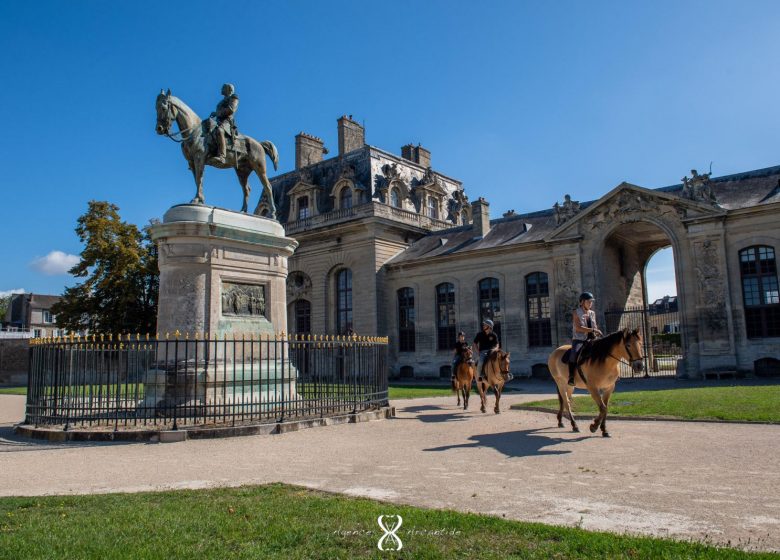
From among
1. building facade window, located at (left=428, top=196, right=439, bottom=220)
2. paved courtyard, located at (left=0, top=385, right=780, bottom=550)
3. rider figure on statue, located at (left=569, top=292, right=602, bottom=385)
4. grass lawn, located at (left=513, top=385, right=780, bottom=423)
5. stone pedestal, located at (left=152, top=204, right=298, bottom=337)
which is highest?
building facade window, located at (left=428, top=196, right=439, bottom=220)

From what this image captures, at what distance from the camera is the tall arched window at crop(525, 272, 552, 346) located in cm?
3077

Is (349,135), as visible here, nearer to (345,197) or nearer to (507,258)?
(345,197)

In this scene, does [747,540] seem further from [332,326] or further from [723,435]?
[332,326]

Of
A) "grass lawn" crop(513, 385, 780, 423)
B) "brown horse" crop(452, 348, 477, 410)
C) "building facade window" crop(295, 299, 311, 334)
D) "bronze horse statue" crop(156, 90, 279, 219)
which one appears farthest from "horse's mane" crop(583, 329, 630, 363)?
"building facade window" crop(295, 299, 311, 334)

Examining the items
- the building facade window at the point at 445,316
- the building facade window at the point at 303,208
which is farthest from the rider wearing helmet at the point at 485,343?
the building facade window at the point at 303,208

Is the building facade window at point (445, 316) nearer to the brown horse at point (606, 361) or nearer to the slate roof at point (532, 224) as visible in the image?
the slate roof at point (532, 224)

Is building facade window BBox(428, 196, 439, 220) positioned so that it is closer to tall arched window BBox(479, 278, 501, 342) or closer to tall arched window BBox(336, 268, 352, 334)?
tall arched window BBox(336, 268, 352, 334)

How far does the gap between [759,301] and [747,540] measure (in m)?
23.8

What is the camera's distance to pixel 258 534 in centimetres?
470

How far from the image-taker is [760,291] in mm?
24672

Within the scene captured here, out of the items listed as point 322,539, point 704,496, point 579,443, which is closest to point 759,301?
point 579,443

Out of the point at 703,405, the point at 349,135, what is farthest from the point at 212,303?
the point at 349,135

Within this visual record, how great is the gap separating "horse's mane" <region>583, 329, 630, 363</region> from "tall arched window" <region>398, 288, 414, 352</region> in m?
25.7

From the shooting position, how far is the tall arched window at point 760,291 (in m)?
24.3
